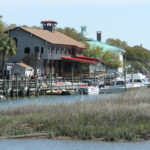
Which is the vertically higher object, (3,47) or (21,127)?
(3,47)

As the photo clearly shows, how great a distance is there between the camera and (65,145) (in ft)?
99.9

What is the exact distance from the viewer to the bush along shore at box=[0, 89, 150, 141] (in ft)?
103

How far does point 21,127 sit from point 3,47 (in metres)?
50.3

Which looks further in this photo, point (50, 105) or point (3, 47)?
point (3, 47)

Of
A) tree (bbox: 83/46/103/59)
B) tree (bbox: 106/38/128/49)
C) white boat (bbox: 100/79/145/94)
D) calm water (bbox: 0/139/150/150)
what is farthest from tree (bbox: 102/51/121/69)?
calm water (bbox: 0/139/150/150)

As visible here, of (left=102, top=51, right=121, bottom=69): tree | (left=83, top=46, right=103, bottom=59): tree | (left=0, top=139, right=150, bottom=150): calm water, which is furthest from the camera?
(left=102, top=51, right=121, bottom=69): tree

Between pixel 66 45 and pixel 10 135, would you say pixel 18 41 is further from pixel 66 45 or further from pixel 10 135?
pixel 10 135

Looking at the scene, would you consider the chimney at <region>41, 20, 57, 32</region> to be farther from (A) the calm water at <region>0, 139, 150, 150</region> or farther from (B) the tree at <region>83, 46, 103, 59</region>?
(A) the calm water at <region>0, 139, 150, 150</region>

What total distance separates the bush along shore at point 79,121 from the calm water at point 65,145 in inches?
26.8

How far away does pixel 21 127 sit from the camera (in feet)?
110

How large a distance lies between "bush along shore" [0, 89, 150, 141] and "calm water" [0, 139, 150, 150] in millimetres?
681

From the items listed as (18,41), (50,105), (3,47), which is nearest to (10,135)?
(50,105)

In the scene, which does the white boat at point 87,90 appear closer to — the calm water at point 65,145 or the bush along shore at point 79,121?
the bush along shore at point 79,121

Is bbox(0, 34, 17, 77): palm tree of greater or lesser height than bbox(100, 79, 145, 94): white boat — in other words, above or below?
above
